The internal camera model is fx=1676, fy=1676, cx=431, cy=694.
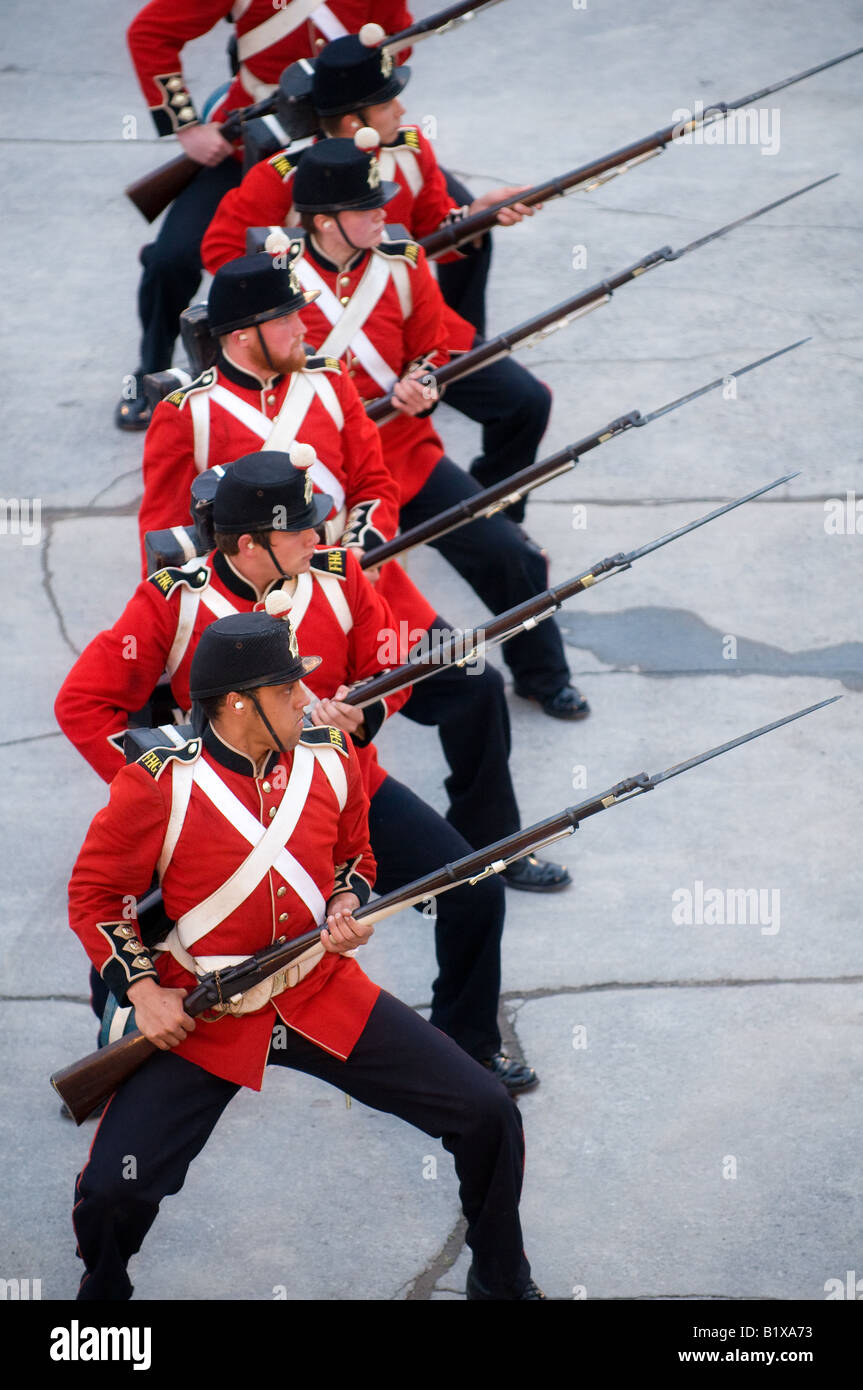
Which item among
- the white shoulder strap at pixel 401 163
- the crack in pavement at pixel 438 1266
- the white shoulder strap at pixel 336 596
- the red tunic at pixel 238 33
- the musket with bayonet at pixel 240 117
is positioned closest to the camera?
the crack in pavement at pixel 438 1266

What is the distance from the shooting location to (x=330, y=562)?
4.62m

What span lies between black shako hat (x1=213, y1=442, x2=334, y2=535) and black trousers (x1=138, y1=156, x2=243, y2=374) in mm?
2897

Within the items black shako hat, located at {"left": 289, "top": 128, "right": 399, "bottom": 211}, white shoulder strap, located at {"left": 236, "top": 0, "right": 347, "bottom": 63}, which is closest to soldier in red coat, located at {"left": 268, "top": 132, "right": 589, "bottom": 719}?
black shako hat, located at {"left": 289, "top": 128, "right": 399, "bottom": 211}

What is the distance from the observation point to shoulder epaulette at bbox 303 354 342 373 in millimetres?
5184

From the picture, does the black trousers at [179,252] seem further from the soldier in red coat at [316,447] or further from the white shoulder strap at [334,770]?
the white shoulder strap at [334,770]

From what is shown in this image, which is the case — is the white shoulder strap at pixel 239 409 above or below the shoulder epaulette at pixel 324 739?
above

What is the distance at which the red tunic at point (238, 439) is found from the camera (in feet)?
16.5

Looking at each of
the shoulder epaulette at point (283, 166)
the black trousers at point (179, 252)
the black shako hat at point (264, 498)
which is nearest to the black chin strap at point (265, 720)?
the black shako hat at point (264, 498)

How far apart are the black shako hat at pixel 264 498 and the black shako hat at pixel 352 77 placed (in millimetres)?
2214

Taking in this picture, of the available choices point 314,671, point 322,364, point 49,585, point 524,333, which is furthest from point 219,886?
point 49,585

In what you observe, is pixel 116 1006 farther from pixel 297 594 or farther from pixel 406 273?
pixel 406 273

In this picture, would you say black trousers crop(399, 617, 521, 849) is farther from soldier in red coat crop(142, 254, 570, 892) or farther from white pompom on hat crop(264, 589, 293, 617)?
white pompom on hat crop(264, 589, 293, 617)

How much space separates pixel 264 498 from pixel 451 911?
48.4 inches

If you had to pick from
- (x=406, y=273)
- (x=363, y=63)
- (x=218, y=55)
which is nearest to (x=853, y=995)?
(x=406, y=273)
